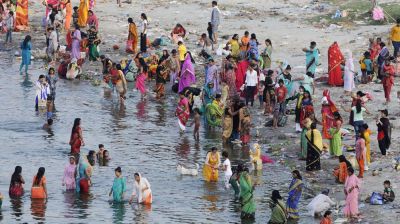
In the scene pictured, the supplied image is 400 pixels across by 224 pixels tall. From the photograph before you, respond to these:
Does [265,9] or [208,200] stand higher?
[265,9]

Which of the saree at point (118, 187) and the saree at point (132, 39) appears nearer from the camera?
the saree at point (118, 187)

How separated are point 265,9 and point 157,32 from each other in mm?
5225

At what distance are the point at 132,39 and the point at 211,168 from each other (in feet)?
50.6

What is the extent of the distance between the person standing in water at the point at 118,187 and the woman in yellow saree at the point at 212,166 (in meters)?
2.47

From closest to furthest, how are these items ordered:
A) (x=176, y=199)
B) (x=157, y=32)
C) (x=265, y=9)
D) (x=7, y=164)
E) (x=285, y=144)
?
1. (x=176, y=199)
2. (x=7, y=164)
3. (x=285, y=144)
4. (x=157, y=32)
5. (x=265, y=9)

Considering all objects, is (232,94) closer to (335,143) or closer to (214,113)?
(214,113)

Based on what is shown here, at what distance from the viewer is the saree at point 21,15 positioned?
48125 millimetres

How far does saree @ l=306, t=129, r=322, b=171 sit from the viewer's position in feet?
98.4

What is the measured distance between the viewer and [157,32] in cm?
4722

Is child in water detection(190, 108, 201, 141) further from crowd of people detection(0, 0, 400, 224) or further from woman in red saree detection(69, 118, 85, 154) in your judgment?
woman in red saree detection(69, 118, 85, 154)

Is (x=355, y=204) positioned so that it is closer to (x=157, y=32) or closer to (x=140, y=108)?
(x=140, y=108)

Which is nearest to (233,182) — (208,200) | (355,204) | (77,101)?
(208,200)

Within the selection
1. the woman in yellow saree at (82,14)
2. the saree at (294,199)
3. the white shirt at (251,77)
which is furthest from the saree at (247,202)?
the woman in yellow saree at (82,14)

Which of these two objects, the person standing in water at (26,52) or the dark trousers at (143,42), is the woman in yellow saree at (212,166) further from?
the dark trousers at (143,42)
